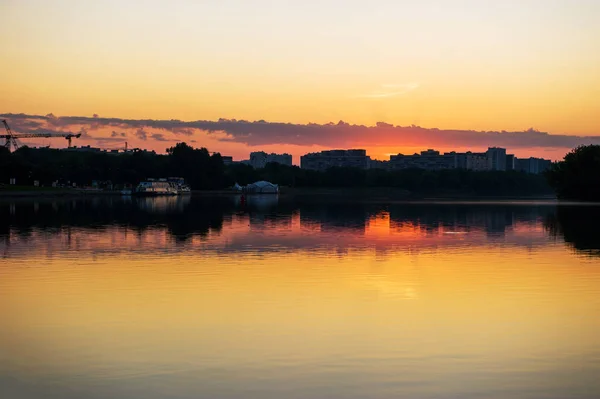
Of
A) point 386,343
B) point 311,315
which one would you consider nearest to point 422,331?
point 386,343

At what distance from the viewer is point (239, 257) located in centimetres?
3014

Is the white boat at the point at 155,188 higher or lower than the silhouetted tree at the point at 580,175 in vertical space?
lower

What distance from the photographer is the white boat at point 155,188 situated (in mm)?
169625

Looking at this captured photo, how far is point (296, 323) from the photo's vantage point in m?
16.5

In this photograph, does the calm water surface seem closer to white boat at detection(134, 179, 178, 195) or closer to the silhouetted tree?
the silhouetted tree

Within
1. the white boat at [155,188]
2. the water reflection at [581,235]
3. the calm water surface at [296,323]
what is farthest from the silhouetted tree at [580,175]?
the calm water surface at [296,323]

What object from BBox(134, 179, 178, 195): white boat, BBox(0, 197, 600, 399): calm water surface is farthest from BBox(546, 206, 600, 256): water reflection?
BBox(134, 179, 178, 195): white boat

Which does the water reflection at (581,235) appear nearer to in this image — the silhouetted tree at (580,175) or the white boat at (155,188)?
the silhouetted tree at (580,175)

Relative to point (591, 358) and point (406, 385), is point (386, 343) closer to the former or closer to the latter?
point (406, 385)

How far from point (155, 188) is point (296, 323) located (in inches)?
6488

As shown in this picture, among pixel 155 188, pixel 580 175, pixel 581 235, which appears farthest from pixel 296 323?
pixel 155 188

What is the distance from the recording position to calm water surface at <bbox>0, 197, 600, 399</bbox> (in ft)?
38.9

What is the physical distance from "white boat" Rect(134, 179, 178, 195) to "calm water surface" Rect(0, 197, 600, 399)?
452ft

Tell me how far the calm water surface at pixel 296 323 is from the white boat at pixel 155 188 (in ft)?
452
